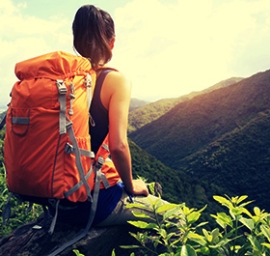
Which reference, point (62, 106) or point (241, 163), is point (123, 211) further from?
point (241, 163)

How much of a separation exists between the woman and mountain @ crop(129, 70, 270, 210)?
64.7 feet

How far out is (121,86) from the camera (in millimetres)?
2654

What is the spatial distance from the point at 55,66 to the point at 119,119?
54 cm

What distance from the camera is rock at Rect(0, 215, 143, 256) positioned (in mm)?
2932

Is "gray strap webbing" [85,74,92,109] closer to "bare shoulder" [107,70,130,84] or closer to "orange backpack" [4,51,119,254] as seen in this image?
"orange backpack" [4,51,119,254]

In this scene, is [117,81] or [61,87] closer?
[61,87]

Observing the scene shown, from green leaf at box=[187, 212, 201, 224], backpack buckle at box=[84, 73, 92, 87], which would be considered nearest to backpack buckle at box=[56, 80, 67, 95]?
backpack buckle at box=[84, 73, 92, 87]

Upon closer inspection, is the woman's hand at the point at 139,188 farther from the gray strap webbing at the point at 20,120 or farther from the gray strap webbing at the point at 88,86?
the gray strap webbing at the point at 20,120

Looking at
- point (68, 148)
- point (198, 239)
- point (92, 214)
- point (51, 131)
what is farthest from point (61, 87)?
point (198, 239)

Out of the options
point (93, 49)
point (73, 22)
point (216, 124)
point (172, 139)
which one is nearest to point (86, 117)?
point (93, 49)

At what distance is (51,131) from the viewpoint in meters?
2.45

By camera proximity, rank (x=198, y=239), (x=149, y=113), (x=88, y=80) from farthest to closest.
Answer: (x=149, y=113)
(x=88, y=80)
(x=198, y=239)

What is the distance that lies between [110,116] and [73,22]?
2.53ft

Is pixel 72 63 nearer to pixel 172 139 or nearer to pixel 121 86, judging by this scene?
pixel 121 86
